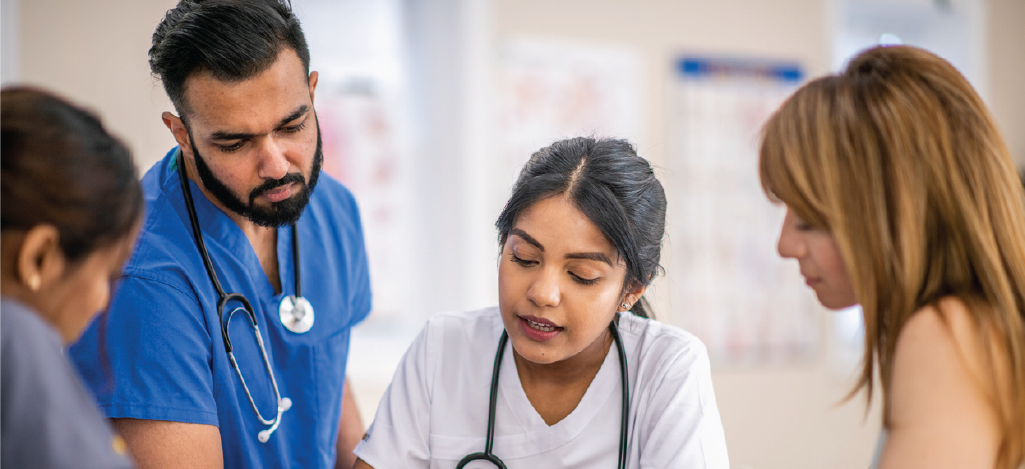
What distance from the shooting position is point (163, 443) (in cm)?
118

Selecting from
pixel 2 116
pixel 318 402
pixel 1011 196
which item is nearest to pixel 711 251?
pixel 318 402

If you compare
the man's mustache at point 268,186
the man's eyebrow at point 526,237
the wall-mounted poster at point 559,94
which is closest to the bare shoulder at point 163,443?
the man's mustache at point 268,186

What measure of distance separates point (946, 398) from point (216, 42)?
116cm

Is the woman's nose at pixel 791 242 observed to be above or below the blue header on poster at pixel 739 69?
below

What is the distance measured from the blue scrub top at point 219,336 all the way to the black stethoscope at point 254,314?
0.04 ft

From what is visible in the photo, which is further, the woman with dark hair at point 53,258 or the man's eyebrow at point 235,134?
the man's eyebrow at point 235,134

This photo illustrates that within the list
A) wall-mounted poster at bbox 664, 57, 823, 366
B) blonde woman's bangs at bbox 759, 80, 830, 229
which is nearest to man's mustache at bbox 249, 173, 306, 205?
blonde woman's bangs at bbox 759, 80, 830, 229

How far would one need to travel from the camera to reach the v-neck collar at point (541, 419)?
1328 mm

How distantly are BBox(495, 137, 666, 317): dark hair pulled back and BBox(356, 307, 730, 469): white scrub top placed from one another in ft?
0.51

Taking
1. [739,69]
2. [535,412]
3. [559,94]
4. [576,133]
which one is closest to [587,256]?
[535,412]

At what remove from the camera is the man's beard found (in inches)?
51.6

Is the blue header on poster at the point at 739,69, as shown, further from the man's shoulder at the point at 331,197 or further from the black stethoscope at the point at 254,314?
the black stethoscope at the point at 254,314

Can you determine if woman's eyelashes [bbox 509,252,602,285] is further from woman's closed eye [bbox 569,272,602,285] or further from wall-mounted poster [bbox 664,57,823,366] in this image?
wall-mounted poster [bbox 664,57,823,366]

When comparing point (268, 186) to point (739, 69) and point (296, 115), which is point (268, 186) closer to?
point (296, 115)
